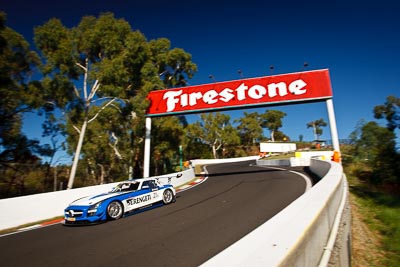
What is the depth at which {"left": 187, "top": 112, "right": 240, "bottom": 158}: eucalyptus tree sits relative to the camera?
193 ft

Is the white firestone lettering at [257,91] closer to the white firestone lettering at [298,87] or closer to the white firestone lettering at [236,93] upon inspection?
the white firestone lettering at [236,93]

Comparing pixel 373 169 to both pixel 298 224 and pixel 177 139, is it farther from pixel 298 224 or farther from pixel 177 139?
pixel 298 224

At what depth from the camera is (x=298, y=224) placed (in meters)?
2.59

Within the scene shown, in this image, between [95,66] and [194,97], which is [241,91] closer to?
[194,97]

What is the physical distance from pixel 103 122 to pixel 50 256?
22.2 m

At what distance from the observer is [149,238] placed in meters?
5.81

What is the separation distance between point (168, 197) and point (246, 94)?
936 cm

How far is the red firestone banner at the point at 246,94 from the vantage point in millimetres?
15781

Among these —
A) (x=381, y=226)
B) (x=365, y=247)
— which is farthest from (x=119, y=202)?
(x=381, y=226)

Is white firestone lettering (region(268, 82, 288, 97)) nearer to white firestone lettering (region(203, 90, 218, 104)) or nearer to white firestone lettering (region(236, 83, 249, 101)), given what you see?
white firestone lettering (region(236, 83, 249, 101))

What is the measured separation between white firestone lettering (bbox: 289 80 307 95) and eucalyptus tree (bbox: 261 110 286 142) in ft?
233

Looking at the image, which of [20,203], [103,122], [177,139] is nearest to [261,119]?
[177,139]

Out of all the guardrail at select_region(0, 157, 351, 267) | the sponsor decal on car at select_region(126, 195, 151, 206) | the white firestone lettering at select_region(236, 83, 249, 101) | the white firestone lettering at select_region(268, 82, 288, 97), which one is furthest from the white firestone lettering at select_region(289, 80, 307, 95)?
the guardrail at select_region(0, 157, 351, 267)

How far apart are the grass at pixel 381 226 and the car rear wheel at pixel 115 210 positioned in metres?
6.64
